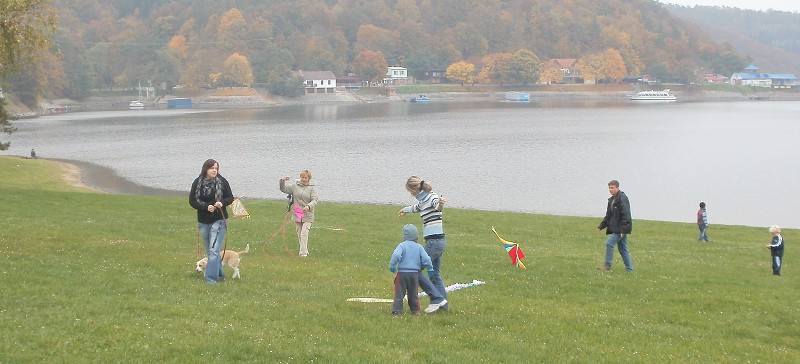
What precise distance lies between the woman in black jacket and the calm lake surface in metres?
33.5

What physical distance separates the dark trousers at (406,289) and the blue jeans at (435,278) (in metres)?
0.22

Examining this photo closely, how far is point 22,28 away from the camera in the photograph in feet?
74.7

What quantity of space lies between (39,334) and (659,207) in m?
44.6

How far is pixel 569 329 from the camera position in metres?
12.6

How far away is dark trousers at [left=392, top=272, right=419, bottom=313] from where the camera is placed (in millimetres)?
12984

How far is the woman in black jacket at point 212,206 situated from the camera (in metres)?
15.0

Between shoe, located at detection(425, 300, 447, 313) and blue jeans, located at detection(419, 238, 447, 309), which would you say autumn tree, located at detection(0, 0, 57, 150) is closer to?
blue jeans, located at detection(419, 238, 447, 309)

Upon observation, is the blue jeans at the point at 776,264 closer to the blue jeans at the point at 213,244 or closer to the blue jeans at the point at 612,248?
the blue jeans at the point at 612,248

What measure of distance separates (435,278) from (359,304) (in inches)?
56.3

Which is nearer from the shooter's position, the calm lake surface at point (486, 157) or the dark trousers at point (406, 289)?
the dark trousers at point (406, 289)

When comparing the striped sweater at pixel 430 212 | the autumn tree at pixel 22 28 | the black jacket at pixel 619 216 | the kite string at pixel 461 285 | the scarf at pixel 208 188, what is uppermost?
the autumn tree at pixel 22 28

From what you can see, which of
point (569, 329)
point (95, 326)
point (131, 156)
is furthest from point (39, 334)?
point (131, 156)

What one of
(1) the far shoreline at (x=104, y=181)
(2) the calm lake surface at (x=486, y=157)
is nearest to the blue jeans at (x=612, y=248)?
(2) the calm lake surface at (x=486, y=157)

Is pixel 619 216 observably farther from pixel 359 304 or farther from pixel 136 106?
pixel 136 106
